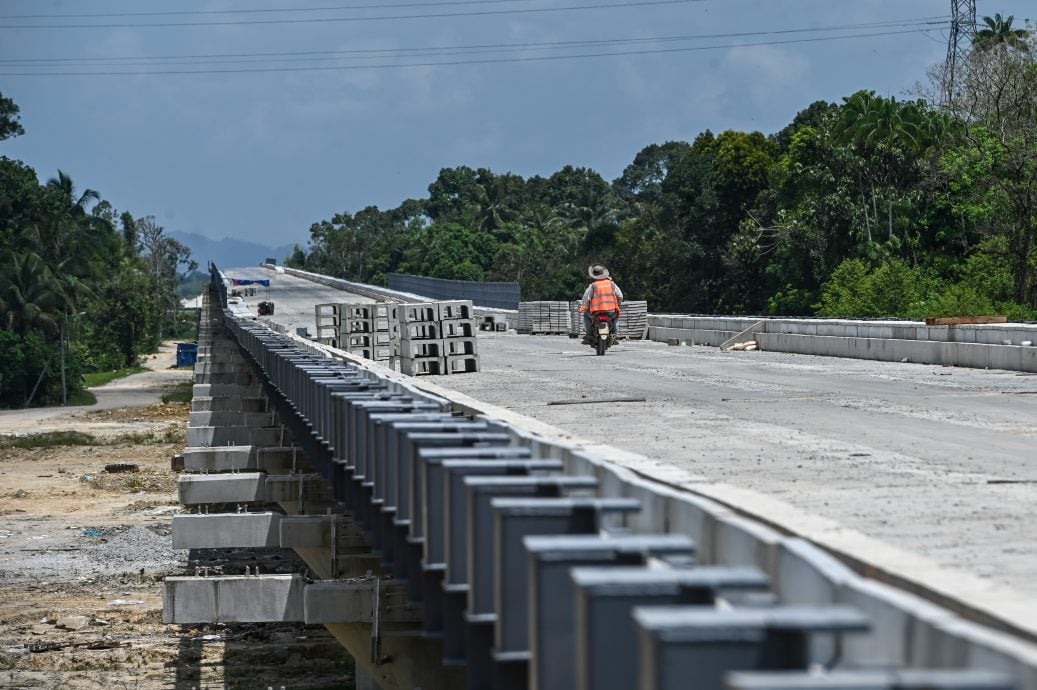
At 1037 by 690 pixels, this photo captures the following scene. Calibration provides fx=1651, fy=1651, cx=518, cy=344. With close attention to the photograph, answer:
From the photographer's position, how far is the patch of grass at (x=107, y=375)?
122 m

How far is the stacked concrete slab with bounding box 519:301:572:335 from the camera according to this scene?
57250mm

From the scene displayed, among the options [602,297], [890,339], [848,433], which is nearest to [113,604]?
[602,297]

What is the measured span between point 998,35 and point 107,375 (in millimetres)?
78063

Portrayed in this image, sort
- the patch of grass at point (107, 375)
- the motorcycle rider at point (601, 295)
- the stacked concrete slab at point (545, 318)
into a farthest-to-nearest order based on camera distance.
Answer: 1. the patch of grass at point (107, 375)
2. the stacked concrete slab at point (545, 318)
3. the motorcycle rider at point (601, 295)

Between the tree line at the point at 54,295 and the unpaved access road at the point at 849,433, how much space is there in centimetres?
7797

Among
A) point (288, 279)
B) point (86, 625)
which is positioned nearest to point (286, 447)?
point (86, 625)

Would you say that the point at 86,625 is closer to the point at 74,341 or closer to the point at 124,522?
the point at 124,522

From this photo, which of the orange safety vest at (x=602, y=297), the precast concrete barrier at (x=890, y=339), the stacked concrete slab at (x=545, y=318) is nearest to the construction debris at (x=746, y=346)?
the precast concrete barrier at (x=890, y=339)

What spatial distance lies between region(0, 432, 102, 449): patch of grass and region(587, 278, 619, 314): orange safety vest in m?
37.4

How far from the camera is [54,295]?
112000 millimetres

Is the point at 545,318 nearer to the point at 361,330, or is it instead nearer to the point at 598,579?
the point at 361,330

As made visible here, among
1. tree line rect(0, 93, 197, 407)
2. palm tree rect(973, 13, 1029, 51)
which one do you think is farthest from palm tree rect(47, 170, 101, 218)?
palm tree rect(973, 13, 1029, 51)

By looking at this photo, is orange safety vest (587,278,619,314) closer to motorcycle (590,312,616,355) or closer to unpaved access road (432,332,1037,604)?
motorcycle (590,312,616,355)

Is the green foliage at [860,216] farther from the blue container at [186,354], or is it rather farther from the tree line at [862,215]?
the blue container at [186,354]
